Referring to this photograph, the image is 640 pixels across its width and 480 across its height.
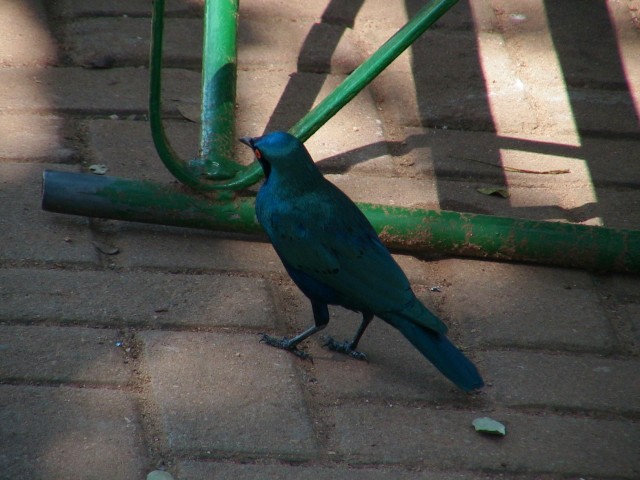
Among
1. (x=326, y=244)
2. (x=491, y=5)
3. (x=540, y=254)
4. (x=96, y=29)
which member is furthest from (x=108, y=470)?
(x=491, y=5)

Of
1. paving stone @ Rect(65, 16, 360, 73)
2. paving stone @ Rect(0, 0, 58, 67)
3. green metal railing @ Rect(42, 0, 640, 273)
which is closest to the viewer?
green metal railing @ Rect(42, 0, 640, 273)

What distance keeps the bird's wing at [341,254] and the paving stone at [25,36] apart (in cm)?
172

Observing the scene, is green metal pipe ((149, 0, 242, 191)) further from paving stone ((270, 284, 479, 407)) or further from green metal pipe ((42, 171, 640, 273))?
paving stone ((270, 284, 479, 407))

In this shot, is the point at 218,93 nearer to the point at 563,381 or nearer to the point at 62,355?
the point at 62,355

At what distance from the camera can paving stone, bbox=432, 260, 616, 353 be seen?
120 inches

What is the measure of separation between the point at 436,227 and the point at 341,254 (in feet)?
1.90

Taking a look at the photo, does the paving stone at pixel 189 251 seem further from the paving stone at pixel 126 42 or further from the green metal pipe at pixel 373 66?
the paving stone at pixel 126 42

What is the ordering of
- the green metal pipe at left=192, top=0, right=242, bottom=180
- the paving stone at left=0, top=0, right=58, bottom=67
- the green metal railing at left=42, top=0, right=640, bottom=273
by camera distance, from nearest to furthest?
the green metal railing at left=42, top=0, right=640, bottom=273 → the green metal pipe at left=192, top=0, right=242, bottom=180 → the paving stone at left=0, top=0, right=58, bottom=67

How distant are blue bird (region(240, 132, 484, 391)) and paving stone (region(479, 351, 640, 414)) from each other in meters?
0.21

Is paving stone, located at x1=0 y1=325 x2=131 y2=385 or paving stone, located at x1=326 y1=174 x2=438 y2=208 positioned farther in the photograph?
paving stone, located at x1=326 y1=174 x2=438 y2=208

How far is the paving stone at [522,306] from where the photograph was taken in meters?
3.04

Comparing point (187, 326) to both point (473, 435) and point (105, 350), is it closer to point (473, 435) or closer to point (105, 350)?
point (105, 350)

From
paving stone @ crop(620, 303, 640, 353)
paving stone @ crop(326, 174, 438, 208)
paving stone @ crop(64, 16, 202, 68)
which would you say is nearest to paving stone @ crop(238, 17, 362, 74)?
paving stone @ crop(64, 16, 202, 68)

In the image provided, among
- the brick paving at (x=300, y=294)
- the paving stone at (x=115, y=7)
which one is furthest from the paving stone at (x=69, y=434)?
the paving stone at (x=115, y=7)
